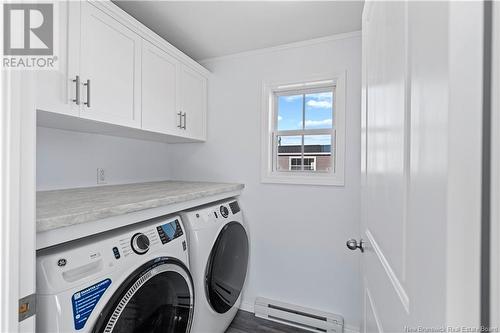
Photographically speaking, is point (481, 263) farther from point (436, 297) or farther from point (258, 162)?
point (258, 162)

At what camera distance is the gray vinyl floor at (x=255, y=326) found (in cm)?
192

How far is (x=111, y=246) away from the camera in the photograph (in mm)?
979

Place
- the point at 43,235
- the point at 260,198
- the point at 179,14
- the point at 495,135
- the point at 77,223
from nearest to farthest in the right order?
the point at 495,135
the point at 43,235
the point at 77,223
the point at 179,14
the point at 260,198

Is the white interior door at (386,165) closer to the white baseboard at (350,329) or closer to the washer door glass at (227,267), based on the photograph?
the washer door glass at (227,267)

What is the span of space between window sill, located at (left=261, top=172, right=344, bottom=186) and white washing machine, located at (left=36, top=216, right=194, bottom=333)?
100 centimetres

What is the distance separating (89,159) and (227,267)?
1335 mm

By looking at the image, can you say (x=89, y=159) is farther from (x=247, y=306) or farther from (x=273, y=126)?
(x=247, y=306)

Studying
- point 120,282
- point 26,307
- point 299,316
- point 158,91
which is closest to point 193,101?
point 158,91

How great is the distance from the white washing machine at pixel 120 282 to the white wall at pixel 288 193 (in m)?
1.01

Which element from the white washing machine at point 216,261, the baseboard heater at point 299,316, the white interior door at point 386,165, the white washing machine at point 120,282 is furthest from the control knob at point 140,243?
the baseboard heater at point 299,316

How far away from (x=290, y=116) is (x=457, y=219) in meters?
2.00

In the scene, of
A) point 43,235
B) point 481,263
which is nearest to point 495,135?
point 481,263

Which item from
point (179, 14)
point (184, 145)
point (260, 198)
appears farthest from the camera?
point (184, 145)

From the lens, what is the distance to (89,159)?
1.81 m
